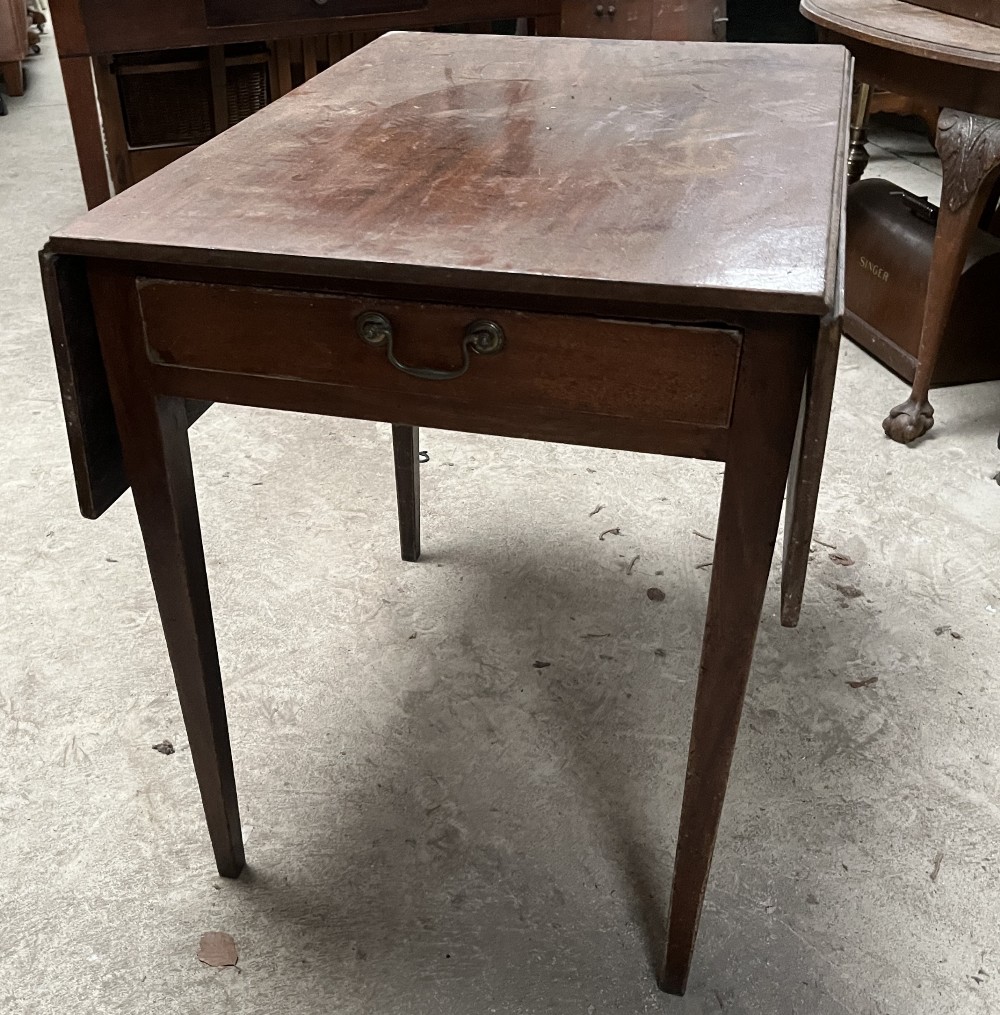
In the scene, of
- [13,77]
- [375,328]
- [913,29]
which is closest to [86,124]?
[913,29]

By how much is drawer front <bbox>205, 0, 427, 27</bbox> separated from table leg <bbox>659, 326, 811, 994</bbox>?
242 centimetres

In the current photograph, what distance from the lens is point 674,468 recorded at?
2.20 m

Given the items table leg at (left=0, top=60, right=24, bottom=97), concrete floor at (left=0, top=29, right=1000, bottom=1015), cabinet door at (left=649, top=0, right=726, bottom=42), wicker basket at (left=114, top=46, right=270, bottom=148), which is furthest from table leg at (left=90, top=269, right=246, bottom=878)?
table leg at (left=0, top=60, right=24, bottom=97)

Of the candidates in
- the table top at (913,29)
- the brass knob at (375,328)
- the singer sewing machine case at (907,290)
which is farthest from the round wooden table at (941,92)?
the brass knob at (375,328)

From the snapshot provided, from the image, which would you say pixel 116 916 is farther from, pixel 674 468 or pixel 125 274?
pixel 674 468

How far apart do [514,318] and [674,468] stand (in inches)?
54.3

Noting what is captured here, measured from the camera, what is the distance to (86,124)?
9.12 feet

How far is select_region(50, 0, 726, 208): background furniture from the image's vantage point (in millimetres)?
2650

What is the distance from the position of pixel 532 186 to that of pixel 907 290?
1731 mm

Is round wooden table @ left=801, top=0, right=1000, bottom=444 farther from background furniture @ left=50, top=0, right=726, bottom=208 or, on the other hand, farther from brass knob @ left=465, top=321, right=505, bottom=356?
brass knob @ left=465, top=321, right=505, bottom=356

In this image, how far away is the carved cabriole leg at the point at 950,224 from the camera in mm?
1989

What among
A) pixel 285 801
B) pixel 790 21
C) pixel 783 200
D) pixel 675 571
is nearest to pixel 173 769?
pixel 285 801

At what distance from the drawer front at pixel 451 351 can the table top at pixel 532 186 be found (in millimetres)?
39

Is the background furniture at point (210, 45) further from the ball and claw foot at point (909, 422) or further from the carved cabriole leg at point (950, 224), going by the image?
the ball and claw foot at point (909, 422)
